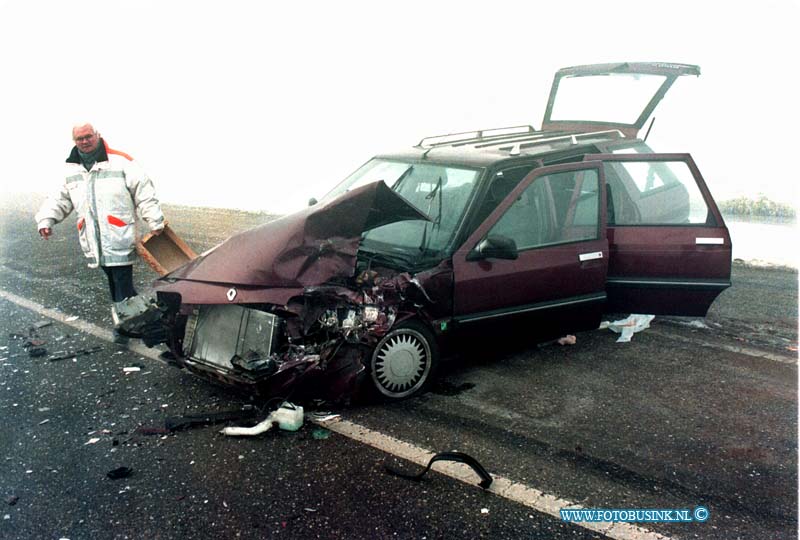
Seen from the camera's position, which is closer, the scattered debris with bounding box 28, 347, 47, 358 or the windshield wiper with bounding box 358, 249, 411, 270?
the windshield wiper with bounding box 358, 249, 411, 270

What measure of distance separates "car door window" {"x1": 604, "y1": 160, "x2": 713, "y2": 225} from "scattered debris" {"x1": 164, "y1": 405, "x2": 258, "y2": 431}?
10.8ft

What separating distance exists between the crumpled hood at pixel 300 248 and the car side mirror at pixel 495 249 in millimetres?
454

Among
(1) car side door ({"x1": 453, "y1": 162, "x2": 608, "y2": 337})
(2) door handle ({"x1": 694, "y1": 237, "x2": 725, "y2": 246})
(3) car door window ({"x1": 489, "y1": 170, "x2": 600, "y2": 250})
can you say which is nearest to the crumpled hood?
(1) car side door ({"x1": 453, "y1": 162, "x2": 608, "y2": 337})

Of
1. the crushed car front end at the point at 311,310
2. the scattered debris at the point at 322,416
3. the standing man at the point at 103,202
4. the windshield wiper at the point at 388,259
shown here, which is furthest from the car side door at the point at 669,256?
the standing man at the point at 103,202

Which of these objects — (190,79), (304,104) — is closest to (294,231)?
(304,104)

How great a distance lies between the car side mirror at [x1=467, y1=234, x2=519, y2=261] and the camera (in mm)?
4453

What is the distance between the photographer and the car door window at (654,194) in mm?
5285

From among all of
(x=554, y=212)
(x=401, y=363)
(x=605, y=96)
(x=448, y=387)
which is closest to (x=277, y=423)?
(x=401, y=363)

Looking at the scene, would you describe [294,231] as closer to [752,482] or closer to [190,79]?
[752,482]

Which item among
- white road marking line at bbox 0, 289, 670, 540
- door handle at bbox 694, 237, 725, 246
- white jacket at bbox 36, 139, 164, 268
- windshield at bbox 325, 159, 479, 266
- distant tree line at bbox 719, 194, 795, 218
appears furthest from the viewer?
distant tree line at bbox 719, 194, 795, 218

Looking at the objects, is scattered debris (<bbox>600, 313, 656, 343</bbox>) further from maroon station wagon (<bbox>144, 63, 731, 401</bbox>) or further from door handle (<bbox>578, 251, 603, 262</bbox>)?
door handle (<bbox>578, 251, 603, 262</bbox>)

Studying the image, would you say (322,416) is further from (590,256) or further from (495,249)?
(590,256)

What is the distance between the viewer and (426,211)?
4.87m

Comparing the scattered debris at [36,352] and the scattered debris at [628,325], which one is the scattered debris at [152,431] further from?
the scattered debris at [628,325]
